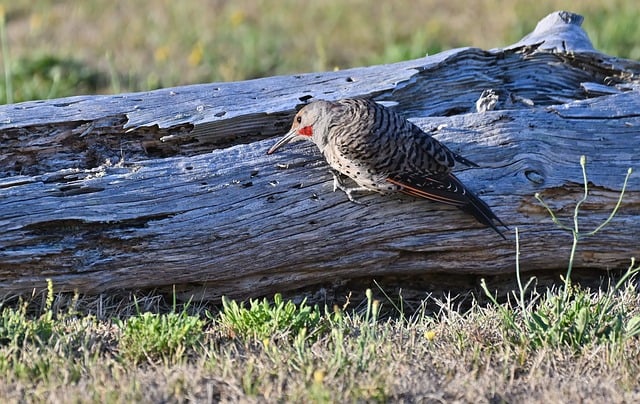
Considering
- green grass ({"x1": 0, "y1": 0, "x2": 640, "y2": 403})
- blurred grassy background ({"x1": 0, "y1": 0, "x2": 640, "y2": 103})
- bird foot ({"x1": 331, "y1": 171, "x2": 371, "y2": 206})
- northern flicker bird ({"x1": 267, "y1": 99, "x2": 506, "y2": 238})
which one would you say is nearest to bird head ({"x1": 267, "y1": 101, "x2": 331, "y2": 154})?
northern flicker bird ({"x1": 267, "y1": 99, "x2": 506, "y2": 238})

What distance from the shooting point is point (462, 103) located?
5391 mm

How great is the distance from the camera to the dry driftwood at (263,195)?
4457mm

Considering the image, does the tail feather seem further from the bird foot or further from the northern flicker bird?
the bird foot

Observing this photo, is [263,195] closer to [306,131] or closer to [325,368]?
[306,131]

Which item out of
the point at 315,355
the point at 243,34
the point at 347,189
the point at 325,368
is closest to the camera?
the point at 325,368

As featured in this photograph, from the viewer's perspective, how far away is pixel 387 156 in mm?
4648

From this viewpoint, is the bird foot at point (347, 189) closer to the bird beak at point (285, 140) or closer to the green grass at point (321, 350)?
the bird beak at point (285, 140)

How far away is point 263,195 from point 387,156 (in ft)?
2.15

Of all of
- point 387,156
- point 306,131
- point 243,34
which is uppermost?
point 243,34

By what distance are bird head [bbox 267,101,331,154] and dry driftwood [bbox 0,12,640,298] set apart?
0.30ft

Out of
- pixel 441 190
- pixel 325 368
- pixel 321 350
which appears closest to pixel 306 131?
pixel 441 190

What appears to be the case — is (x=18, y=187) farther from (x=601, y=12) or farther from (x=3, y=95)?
(x=601, y=12)

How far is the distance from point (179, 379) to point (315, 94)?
83.4 inches

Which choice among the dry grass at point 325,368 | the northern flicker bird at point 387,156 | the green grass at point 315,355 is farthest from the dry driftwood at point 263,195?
the dry grass at point 325,368
